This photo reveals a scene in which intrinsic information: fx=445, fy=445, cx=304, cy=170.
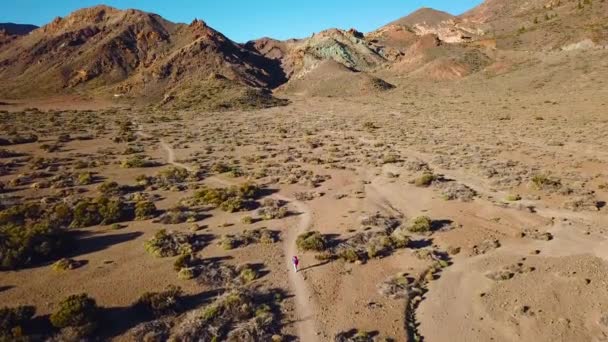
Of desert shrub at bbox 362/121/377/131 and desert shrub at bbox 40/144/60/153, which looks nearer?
desert shrub at bbox 40/144/60/153

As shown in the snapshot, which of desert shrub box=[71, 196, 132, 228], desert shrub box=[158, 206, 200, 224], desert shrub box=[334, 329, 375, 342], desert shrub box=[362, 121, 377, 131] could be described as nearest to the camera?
desert shrub box=[334, 329, 375, 342]

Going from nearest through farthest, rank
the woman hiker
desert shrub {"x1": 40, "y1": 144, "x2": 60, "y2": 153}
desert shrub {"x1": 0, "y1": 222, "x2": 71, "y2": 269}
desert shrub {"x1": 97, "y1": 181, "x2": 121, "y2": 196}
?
the woman hiker
desert shrub {"x1": 0, "y1": 222, "x2": 71, "y2": 269}
desert shrub {"x1": 97, "y1": 181, "x2": 121, "y2": 196}
desert shrub {"x1": 40, "y1": 144, "x2": 60, "y2": 153}

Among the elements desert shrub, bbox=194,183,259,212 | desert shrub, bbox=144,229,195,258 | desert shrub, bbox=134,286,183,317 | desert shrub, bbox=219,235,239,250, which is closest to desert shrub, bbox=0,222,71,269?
desert shrub, bbox=144,229,195,258

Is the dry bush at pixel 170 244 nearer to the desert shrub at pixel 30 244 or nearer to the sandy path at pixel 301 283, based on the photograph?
the desert shrub at pixel 30 244

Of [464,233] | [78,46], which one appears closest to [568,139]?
[464,233]

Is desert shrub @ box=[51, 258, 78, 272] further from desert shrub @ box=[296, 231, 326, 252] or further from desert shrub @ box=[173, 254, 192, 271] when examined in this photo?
desert shrub @ box=[296, 231, 326, 252]

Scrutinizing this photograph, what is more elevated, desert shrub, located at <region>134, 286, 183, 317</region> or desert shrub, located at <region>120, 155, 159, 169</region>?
desert shrub, located at <region>120, 155, 159, 169</region>

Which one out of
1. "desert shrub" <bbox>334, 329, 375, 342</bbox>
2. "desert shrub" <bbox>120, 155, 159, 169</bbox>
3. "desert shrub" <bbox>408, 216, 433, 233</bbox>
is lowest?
"desert shrub" <bbox>334, 329, 375, 342</bbox>
